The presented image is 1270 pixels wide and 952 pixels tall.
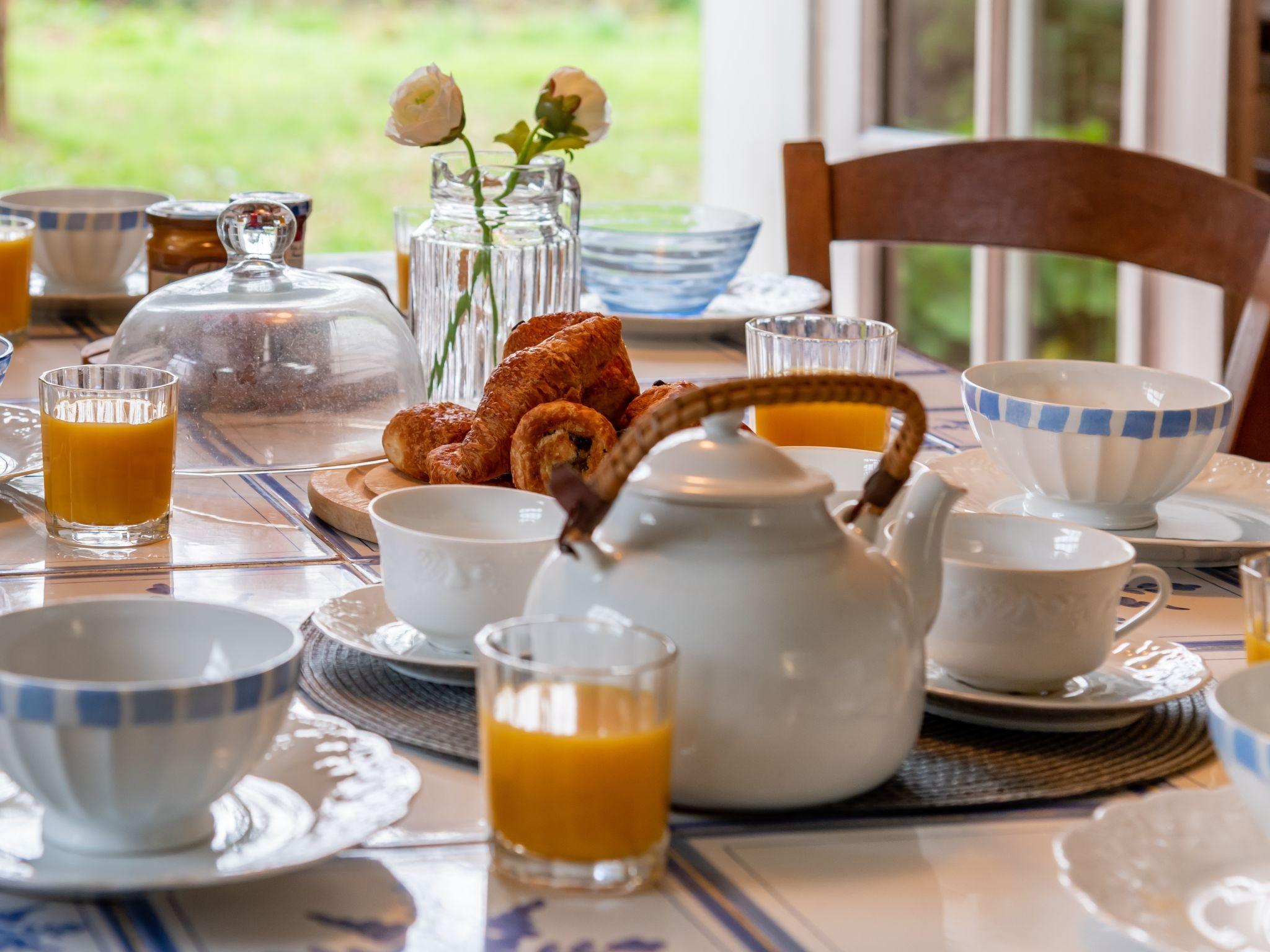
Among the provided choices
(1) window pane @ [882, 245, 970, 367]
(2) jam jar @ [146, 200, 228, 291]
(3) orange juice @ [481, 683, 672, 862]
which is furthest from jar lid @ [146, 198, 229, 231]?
(1) window pane @ [882, 245, 970, 367]

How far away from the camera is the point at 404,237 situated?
68.2 inches

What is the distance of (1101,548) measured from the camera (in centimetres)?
78

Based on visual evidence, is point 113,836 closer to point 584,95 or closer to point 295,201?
point 584,95

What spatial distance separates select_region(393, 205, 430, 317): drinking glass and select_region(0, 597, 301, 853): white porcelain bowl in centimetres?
109

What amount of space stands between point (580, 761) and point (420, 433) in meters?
0.57

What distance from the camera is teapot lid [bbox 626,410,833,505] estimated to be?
63 cm

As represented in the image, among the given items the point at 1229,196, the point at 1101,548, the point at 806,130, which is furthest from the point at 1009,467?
the point at 806,130

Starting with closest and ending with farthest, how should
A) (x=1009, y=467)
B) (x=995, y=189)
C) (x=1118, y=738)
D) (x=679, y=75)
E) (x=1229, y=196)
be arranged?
(x=1118, y=738) < (x=1009, y=467) < (x=1229, y=196) < (x=995, y=189) < (x=679, y=75)

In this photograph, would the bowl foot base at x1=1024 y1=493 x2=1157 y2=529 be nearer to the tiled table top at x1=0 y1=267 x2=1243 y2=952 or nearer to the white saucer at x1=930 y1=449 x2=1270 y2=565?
the white saucer at x1=930 y1=449 x2=1270 y2=565

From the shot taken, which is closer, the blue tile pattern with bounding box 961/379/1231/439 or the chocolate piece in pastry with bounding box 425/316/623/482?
the blue tile pattern with bounding box 961/379/1231/439

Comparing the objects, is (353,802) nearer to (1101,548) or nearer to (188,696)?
(188,696)

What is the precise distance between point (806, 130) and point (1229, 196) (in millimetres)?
2081

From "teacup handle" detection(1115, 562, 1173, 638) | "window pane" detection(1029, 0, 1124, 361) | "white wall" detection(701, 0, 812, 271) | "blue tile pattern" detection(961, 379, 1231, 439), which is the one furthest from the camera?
"white wall" detection(701, 0, 812, 271)

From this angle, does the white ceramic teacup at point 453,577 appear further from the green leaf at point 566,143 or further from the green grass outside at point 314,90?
the green grass outside at point 314,90
